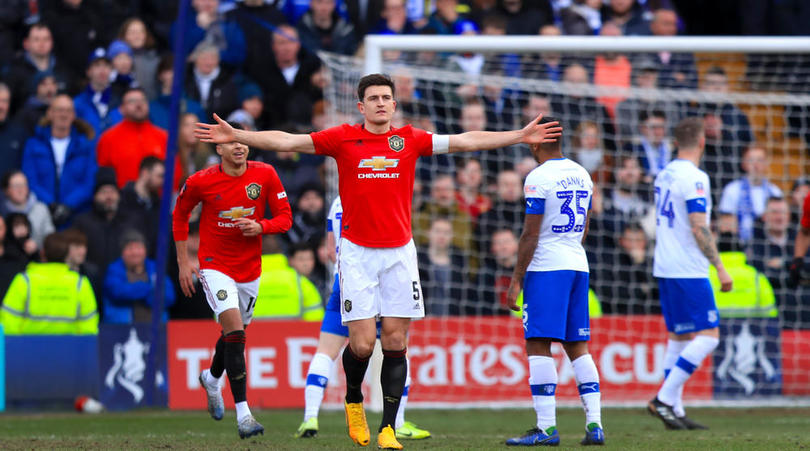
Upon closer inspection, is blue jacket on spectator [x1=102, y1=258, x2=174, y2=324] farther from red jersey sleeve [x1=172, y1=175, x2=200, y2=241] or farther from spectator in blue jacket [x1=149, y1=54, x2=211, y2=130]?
red jersey sleeve [x1=172, y1=175, x2=200, y2=241]

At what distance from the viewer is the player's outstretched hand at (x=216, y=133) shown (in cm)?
759

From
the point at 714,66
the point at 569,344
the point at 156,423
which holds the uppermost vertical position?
the point at 714,66

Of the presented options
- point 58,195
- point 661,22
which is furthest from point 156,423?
point 661,22

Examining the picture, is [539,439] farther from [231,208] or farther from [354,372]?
[231,208]

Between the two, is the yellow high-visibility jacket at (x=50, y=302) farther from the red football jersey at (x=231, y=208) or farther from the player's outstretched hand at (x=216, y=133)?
the player's outstretched hand at (x=216, y=133)

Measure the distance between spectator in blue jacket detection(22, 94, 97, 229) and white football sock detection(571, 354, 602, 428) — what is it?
24.7 feet

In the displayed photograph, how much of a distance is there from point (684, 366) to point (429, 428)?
7.49 feet

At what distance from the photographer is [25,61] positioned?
15.0m

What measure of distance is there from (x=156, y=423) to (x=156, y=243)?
3.39 metres

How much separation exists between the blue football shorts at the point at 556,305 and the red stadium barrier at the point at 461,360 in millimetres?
4829

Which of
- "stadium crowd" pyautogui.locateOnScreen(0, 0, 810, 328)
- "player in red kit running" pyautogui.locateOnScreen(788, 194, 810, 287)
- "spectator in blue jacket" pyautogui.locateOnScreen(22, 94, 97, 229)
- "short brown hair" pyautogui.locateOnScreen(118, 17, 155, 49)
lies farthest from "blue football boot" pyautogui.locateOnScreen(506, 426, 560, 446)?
"short brown hair" pyautogui.locateOnScreen(118, 17, 155, 49)

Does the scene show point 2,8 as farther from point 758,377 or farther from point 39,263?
point 758,377

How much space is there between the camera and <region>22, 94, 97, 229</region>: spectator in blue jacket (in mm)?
14039

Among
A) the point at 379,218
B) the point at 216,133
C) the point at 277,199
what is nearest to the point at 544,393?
the point at 379,218
